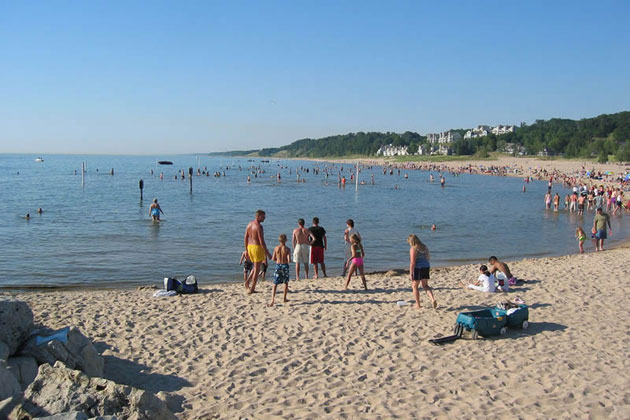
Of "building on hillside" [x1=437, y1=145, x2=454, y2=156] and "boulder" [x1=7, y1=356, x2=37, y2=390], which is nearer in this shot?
"boulder" [x1=7, y1=356, x2=37, y2=390]

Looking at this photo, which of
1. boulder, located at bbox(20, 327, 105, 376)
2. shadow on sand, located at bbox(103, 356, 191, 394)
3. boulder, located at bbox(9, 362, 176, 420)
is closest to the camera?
boulder, located at bbox(9, 362, 176, 420)

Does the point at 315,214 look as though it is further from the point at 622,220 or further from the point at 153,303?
the point at 153,303

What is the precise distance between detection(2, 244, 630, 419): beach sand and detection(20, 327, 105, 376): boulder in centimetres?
64

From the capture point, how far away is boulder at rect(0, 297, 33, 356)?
5.36m

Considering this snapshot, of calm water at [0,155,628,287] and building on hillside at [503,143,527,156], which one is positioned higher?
building on hillside at [503,143,527,156]

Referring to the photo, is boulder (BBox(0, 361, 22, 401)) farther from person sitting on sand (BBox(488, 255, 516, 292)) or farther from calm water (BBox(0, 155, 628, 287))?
person sitting on sand (BBox(488, 255, 516, 292))

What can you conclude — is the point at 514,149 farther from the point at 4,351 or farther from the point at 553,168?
the point at 4,351

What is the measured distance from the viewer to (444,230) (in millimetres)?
23750

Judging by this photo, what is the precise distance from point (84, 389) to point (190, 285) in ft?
20.0

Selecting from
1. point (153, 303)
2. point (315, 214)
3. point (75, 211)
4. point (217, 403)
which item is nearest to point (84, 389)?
point (217, 403)

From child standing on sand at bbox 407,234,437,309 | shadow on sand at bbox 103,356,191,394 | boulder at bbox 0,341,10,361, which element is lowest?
shadow on sand at bbox 103,356,191,394

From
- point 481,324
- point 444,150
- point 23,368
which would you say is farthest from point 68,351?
point 444,150

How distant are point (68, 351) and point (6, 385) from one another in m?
1.28

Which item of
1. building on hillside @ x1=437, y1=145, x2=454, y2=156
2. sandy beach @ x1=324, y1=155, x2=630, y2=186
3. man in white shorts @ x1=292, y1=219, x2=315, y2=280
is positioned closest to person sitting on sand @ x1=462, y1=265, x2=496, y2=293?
man in white shorts @ x1=292, y1=219, x2=315, y2=280
